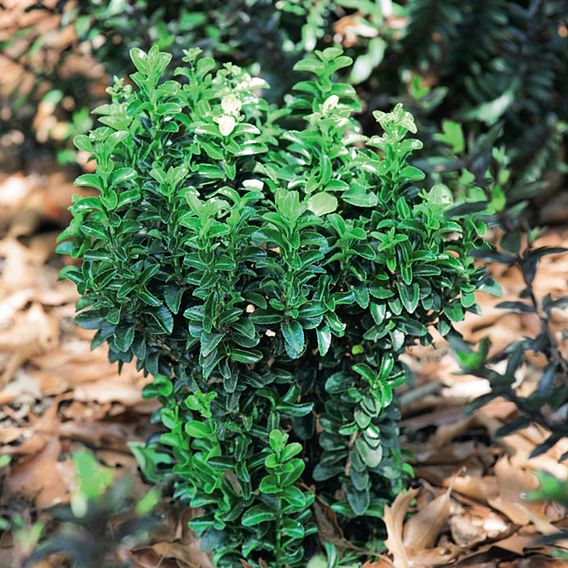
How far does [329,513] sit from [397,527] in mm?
192

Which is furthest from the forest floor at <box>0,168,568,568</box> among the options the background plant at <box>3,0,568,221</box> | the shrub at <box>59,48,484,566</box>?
the background plant at <box>3,0,568,221</box>

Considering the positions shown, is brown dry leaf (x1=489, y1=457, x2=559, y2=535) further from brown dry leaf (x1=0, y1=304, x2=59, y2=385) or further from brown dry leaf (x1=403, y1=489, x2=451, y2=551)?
brown dry leaf (x1=0, y1=304, x2=59, y2=385)

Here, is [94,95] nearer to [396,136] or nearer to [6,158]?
[6,158]

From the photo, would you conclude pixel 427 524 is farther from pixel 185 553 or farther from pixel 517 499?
pixel 185 553

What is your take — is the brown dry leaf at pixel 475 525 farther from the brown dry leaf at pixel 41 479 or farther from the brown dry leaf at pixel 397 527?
the brown dry leaf at pixel 41 479

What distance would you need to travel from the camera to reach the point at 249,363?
206 centimetres

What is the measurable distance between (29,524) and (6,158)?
2.38 metres

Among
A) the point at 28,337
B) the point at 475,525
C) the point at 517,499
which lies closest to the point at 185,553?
the point at 475,525

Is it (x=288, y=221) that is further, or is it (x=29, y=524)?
(x=29, y=524)

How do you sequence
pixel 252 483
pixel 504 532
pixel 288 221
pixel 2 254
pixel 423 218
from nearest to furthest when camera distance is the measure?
pixel 288 221 < pixel 423 218 < pixel 252 483 < pixel 504 532 < pixel 2 254

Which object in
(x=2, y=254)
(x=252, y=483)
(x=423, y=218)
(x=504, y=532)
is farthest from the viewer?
(x=2, y=254)

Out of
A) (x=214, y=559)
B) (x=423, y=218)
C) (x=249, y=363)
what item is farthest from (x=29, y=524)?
(x=423, y=218)

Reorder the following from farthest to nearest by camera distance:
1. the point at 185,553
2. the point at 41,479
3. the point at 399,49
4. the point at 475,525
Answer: the point at 399,49, the point at 41,479, the point at 475,525, the point at 185,553

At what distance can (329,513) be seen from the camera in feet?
7.64
